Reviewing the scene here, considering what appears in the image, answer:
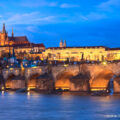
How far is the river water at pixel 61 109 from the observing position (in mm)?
45312

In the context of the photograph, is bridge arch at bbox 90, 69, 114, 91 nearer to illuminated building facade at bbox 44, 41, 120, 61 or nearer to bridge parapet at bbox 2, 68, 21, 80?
bridge parapet at bbox 2, 68, 21, 80

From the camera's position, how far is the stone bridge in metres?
73.5

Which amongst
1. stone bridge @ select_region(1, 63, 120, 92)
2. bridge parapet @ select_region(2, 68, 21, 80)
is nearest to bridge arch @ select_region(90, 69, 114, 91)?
stone bridge @ select_region(1, 63, 120, 92)

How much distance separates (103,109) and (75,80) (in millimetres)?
24118

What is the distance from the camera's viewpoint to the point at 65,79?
283ft

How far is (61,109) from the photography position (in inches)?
2063

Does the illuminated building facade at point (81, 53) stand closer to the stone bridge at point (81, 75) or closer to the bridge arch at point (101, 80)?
the stone bridge at point (81, 75)

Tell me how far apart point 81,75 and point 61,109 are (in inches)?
950

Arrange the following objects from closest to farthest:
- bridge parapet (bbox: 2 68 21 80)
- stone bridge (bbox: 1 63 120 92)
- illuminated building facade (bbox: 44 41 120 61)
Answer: stone bridge (bbox: 1 63 120 92), bridge parapet (bbox: 2 68 21 80), illuminated building facade (bbox: 44 41 120 61)

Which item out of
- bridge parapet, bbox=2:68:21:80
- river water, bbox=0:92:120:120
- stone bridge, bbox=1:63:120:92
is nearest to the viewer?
river water, bbox=0:92:120:120

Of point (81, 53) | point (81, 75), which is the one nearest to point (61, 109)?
point (81, 75)

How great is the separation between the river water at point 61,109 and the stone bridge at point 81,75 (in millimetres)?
10913

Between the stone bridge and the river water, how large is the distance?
35.8 ft

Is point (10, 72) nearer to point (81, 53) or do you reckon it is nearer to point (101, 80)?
point (101, 80)
